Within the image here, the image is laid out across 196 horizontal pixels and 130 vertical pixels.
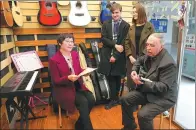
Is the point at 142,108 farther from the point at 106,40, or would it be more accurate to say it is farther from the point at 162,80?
the point at 106,40

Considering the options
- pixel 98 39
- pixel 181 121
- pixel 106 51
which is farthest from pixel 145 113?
pixel 98 39

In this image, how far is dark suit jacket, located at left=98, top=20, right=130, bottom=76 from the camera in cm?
239

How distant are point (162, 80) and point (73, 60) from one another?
3.15 feet

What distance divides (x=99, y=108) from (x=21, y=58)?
128 cm

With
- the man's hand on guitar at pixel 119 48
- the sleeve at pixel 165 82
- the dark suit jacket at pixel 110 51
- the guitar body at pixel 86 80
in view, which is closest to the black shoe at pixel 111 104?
the guitar body at pixel 86 80

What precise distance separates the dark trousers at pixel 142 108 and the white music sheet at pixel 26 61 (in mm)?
1339

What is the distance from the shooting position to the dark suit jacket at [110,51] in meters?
2.39

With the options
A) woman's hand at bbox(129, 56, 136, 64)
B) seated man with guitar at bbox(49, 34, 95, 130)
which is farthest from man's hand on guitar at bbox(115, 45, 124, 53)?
seated man with guitar at bbox(49, 34, 95, 130)

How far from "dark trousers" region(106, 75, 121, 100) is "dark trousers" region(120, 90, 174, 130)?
27.9 inches

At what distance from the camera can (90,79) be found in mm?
2580

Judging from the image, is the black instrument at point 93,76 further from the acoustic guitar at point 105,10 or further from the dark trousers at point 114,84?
the acoustic guitar at point 105,10

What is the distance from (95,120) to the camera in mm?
2342

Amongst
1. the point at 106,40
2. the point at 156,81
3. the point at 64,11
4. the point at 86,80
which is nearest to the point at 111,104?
the point at 86,80

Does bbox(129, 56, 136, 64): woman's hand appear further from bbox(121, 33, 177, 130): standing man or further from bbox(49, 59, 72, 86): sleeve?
bbox(49, 59, 72, 86): sleeve
